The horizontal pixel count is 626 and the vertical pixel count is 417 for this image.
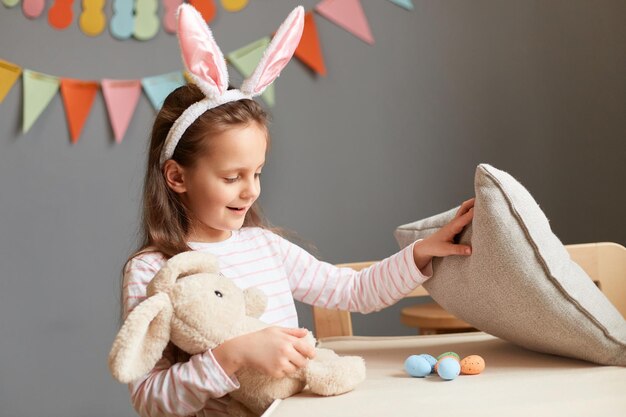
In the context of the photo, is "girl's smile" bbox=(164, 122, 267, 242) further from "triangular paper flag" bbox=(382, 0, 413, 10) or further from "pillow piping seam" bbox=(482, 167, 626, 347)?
"triangular paper flag" bbox=(382, 0, 413, 10)

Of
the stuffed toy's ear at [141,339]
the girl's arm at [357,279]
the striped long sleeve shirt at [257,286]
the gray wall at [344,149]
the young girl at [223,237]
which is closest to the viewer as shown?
the stuffed toy's ear at [141,339]

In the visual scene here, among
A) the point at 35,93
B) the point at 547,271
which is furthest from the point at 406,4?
the point at 547,271

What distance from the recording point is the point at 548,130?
2.08m

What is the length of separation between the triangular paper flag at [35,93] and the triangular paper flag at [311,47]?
2.22 feet

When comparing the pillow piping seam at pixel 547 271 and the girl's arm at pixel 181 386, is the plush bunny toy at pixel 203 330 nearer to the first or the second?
the girl's arm at pixel 181 386

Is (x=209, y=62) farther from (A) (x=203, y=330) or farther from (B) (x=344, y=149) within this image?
(B) (x=344, y=149)

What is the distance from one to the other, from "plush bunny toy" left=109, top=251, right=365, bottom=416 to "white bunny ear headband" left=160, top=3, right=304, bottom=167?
10.7 inches

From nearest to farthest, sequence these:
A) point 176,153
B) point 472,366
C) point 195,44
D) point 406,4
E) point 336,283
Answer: point 472,366 → point 195,44 → point 176,153 → point 336,283 → point 406,4

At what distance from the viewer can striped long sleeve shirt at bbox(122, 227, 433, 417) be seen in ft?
3.15

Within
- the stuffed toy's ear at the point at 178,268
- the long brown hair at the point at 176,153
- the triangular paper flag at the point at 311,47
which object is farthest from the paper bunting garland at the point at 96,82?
the stuffed toy's ear at the point at 178,268

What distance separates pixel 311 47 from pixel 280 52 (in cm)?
97

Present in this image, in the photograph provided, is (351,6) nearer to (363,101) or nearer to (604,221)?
(363,101)

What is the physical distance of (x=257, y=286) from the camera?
1.21m

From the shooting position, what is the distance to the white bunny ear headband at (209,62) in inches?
43.1
